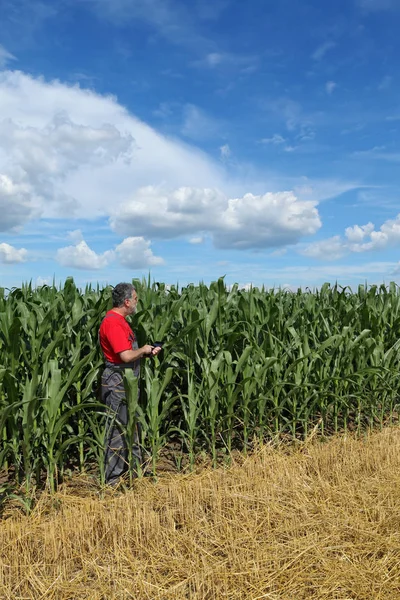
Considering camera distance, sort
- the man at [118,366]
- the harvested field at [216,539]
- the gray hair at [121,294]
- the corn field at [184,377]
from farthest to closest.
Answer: the gray hair at [121,294] < the man at [118,366] < the corn field at [184,377] < the harvested field at [216,539]

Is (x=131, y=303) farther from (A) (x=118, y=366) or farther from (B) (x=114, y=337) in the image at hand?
(A) (x=118, y=366)

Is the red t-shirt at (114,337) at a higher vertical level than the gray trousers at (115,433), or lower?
higher

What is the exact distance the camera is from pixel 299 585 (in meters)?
3.54

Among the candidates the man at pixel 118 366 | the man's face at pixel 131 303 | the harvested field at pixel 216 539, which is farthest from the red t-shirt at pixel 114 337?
the harvested field at pixel 216 539

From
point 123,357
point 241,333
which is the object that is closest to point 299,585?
point 123,357

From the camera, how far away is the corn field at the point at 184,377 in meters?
5.03

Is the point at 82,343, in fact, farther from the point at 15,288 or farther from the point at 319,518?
the point at 319,518

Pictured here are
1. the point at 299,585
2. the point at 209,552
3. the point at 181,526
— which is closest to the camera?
the point at 299,585

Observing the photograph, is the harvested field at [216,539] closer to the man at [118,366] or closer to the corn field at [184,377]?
the man at [118,366]

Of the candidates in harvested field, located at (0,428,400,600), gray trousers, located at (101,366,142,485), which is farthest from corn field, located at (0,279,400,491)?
harvested field, located at (0,428,400,600)

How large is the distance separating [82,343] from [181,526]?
2.26 metres

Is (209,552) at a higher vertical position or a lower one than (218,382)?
lower

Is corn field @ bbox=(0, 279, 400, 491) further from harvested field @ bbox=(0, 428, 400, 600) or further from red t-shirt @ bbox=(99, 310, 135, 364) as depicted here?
harvested field @ bbox=(0, 428, 400, 600)

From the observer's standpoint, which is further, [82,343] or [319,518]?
[82,343]
